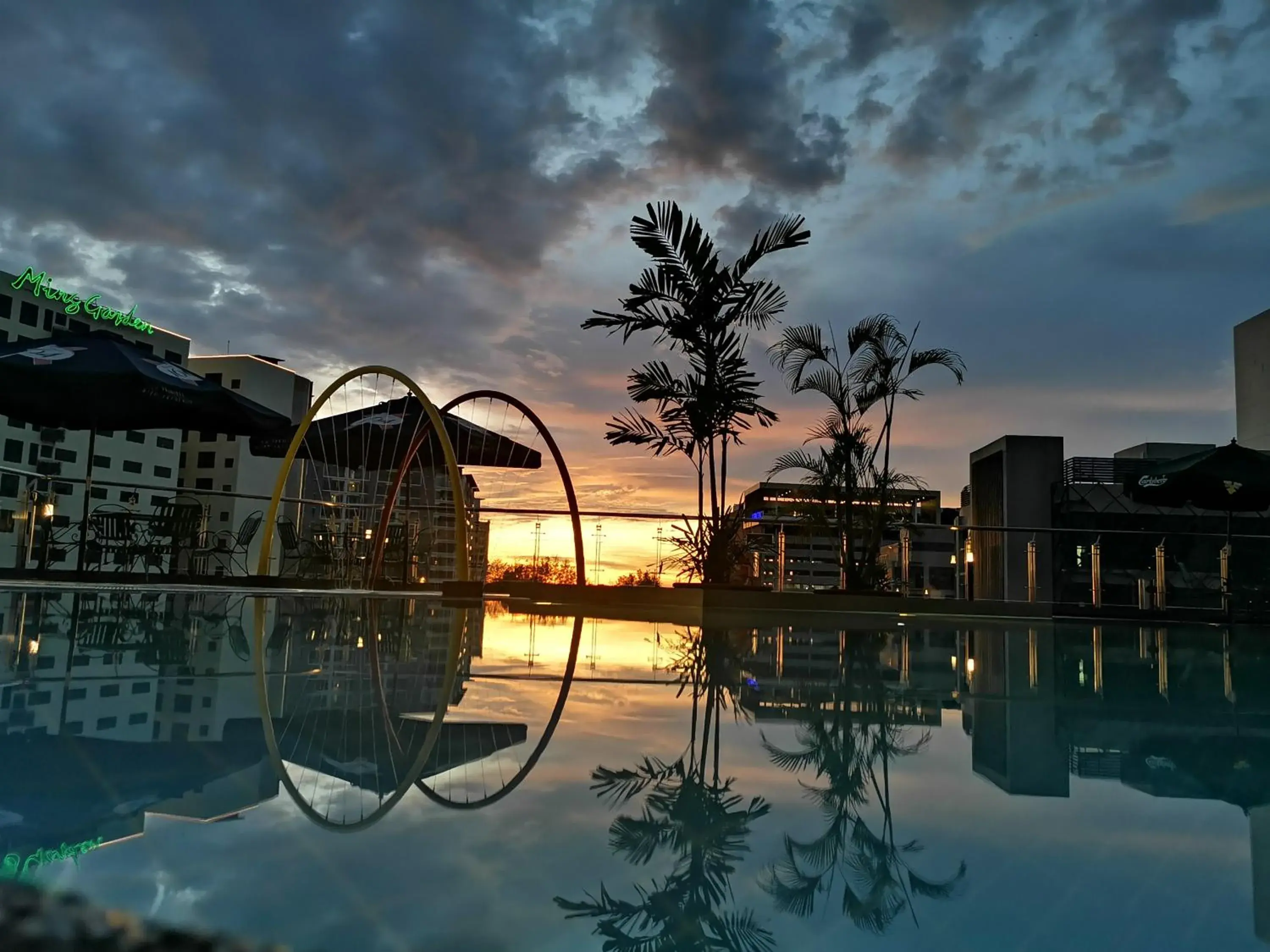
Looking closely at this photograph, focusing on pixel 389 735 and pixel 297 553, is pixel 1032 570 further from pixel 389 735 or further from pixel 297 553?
pixel 297 553

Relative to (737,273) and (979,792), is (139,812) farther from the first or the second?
(737,273)

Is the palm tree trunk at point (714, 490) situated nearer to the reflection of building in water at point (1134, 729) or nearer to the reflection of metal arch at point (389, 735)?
the reflection of building in water at point (1134, 729)

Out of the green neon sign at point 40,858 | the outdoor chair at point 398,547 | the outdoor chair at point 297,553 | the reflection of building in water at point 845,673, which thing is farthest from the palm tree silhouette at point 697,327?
the green neon sign at point 40,858

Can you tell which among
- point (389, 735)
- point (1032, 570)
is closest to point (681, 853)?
point (389, 735)

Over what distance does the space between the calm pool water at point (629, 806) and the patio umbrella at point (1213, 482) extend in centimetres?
664

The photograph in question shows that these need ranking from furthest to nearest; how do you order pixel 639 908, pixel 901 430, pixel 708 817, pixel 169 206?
pixel 169 206
pixel 901 430
pixel 708 817
pixel 639 908

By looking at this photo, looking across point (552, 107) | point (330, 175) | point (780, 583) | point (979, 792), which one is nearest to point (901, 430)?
point (780, 583)

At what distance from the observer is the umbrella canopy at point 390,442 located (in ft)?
32.1

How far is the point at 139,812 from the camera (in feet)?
3.24

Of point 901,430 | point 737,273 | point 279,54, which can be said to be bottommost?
point 901,430

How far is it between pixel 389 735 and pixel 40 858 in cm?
76

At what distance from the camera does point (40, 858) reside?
81 centimetres

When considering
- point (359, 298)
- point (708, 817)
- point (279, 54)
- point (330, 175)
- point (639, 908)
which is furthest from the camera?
point (359, 298)

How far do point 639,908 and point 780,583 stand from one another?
7.34 m
